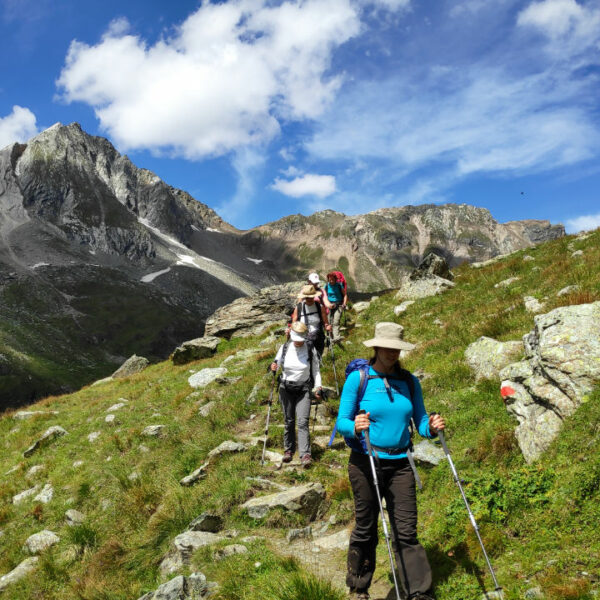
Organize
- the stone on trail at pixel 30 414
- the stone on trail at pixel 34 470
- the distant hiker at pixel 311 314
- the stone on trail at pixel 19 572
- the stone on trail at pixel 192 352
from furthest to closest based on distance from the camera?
the stone on trail at pixel 192 352
the stone on trail at pixel 30 414
the stone on trail at pixel 34 470
the distant hiker at pixel 311 314
the stone on trail at pixel 19 572

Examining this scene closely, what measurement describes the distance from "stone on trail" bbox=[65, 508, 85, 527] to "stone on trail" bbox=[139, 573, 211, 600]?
543 centimetres

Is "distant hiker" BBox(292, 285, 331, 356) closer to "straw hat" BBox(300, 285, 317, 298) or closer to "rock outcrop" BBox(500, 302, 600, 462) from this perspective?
"straw hat" BBox(300, 285, 317, 298)

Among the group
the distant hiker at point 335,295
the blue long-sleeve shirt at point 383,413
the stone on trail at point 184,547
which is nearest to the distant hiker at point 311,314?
the distant hiker at point 335,295

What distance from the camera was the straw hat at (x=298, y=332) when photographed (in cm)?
1027

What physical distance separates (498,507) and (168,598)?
15.6 feet

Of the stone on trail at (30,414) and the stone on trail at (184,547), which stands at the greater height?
the stone on trail at (30,414)

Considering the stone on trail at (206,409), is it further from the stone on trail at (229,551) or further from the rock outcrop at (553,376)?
the rock outcrop at (553,376)

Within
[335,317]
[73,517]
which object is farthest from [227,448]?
[335,317]

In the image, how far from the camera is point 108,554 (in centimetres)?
864

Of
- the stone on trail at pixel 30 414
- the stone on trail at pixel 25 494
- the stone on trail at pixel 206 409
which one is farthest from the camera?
the stone on trail at pixel 30 414

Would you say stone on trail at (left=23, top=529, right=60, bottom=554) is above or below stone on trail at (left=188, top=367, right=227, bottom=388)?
below

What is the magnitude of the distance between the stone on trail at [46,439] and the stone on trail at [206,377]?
5323mm

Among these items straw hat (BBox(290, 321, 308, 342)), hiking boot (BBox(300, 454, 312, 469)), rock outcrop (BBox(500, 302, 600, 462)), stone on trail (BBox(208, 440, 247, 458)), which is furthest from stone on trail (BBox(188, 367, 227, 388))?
rock outcrop (BBox(500, 302, 600, 462))

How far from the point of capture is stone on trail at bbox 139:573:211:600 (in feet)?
19.8
